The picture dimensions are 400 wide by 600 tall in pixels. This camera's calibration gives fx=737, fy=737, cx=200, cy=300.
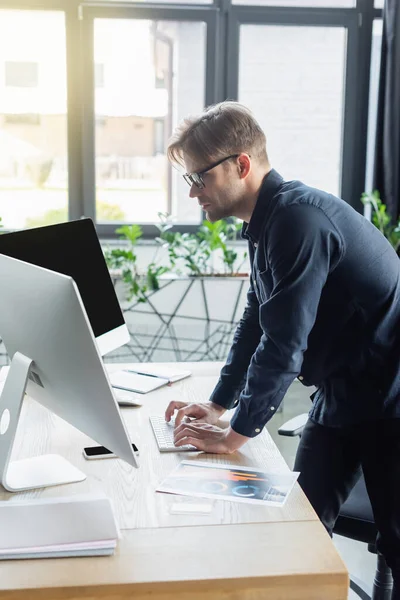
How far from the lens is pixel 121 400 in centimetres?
185

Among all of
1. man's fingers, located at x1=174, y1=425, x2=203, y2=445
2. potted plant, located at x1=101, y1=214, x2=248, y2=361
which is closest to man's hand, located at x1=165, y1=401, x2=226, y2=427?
man's fingers, located at x1=174, y1=425, x2=203, y2=445

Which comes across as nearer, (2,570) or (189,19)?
(2,570)

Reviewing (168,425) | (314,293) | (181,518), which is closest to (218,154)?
(314,293)

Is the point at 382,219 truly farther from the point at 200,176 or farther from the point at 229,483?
the point at 229,483

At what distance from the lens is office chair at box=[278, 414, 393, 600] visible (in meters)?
1.78

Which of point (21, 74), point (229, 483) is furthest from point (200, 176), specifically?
point (21, 74)

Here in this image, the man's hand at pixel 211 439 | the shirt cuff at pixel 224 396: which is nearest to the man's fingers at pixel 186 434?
the man's hand at pixel 211 439

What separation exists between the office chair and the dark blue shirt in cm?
22

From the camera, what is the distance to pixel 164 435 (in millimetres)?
1624

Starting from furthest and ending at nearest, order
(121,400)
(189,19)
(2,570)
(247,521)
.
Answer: (189,19) → (121,400) → (247,521) → (2,570)

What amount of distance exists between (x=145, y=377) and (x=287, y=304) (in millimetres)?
696

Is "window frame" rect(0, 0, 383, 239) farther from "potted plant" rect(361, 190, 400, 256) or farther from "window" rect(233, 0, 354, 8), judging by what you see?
"potted plant" rect(361, 190, 400, 256)

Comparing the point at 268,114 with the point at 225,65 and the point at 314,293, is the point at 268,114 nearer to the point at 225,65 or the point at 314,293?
the point at 225,65

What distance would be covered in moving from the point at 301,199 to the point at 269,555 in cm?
74
